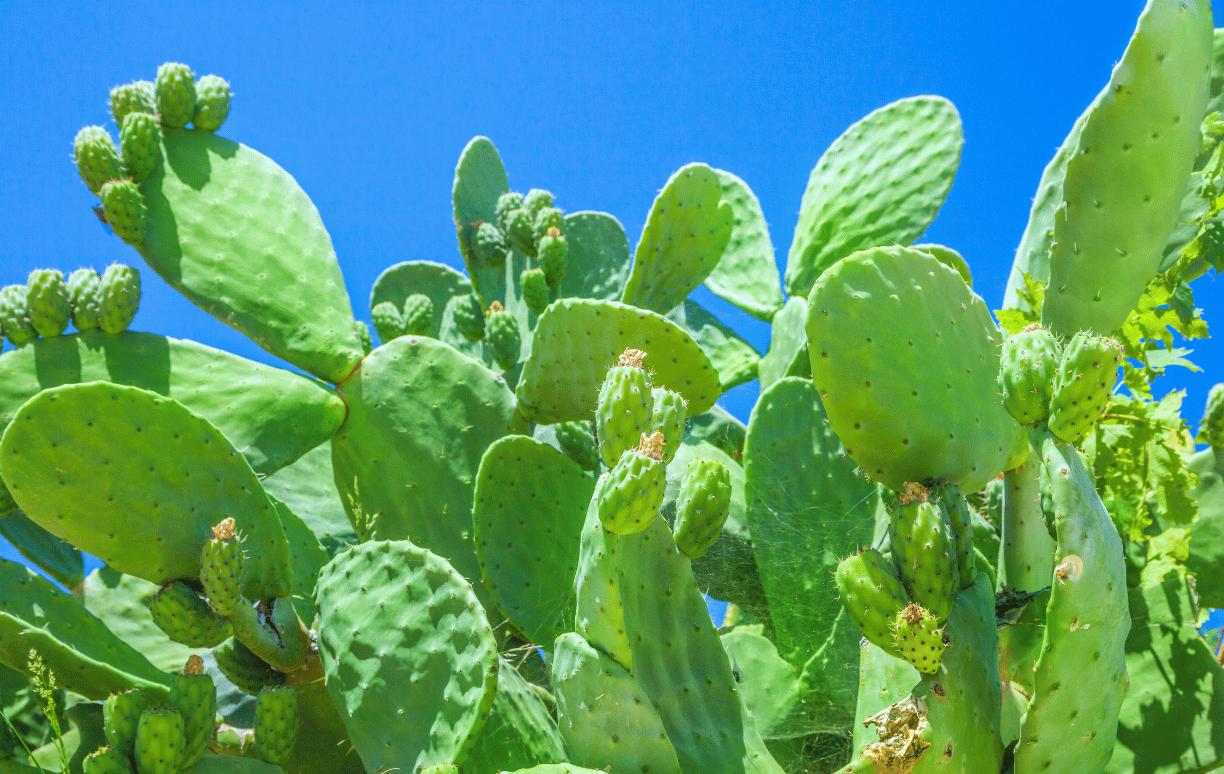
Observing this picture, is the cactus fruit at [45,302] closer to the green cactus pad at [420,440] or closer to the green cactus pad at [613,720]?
the green cactus pad at [420,440]

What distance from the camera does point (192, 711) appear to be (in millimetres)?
1585

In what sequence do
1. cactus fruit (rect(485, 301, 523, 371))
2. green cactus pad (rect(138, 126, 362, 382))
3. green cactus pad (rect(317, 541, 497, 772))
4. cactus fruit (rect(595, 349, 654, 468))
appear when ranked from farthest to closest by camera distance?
cactus fruit (rect(485, 301, 523, 371)) → green cactus pad (rect(138, 126, 362, 382)) → green cactus pad (rect(317, 541, 497, 772)) → cactus fruit (rect(595, 349, 654, 468))

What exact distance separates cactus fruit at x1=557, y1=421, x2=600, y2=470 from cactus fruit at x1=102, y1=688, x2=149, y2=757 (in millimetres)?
1077

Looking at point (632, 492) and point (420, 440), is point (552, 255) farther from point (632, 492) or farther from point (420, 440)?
point (632, 492)

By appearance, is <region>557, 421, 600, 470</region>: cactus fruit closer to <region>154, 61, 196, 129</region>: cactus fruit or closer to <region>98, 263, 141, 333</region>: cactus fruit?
<region>98, 263, 141, 333</region>: cactus fruit

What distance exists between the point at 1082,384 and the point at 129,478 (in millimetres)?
1463

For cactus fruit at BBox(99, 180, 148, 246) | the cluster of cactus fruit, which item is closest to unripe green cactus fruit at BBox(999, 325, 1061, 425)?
the cluster of cactus fruit

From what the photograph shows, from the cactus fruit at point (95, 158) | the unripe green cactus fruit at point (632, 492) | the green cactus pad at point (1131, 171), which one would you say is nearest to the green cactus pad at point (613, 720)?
the unripe green cactus fruit at point (632, 492)

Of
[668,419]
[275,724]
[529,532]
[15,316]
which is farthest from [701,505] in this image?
[15,316]

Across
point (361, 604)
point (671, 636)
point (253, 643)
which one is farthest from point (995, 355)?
point (253, 643)

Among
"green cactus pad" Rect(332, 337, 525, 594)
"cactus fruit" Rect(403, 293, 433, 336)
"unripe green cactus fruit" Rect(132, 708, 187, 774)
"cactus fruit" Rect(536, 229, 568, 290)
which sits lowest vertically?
"unripe green cactus fruit" Rect(132, 708, 187, 774)

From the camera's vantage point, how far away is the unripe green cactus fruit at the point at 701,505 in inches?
58.4

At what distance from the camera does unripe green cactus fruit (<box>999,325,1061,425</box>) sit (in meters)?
1.34

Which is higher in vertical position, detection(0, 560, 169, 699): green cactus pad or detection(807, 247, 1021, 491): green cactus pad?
detection(807, 247, 1021, 491): green cactus pad
